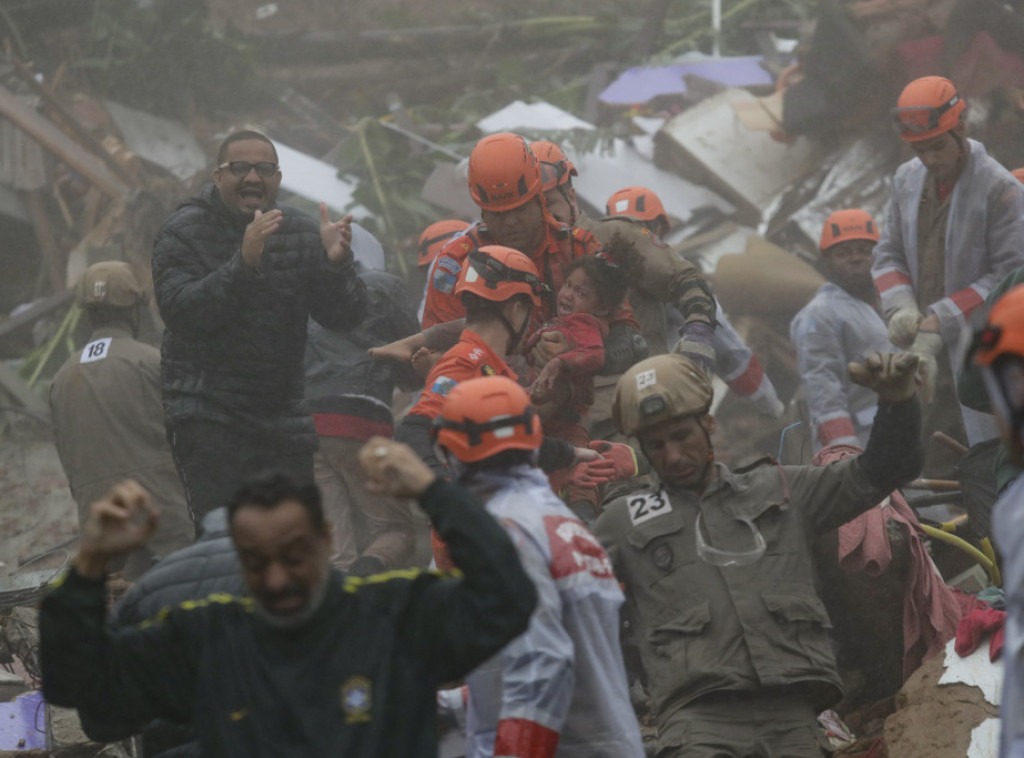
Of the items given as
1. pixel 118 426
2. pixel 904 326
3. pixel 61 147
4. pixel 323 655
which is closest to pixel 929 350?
pixel 904 326

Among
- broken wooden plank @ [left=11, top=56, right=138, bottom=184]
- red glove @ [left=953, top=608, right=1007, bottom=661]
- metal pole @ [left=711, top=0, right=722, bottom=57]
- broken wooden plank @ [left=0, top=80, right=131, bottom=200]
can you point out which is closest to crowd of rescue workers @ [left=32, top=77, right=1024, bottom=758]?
red glove @ [left=953, top=608, right=1007, bottom=661]

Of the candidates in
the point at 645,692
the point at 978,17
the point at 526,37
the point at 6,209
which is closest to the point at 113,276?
the point at 645,692

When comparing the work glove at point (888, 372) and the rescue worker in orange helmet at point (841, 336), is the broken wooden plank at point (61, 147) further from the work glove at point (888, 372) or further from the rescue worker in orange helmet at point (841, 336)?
the work glove at point (888, 372)

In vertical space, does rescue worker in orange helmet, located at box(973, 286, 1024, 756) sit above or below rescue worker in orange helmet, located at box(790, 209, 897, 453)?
above

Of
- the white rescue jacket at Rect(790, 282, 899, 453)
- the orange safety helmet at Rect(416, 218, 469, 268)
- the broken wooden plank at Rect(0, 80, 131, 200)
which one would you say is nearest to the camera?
the white rescue jacket at Rect(790, 282, 899, 453)

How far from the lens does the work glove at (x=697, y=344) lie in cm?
655

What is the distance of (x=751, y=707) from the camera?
4.37 m

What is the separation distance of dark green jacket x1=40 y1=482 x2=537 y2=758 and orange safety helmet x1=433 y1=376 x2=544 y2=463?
2.01ft

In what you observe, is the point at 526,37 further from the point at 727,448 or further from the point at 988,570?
the point at 988,570

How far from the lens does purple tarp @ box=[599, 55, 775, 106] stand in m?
14.0

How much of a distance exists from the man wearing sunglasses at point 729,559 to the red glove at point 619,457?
0.76 m

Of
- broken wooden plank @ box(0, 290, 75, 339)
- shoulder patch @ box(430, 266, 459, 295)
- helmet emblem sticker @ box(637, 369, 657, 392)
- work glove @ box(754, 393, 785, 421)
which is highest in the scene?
shoulder patch @ box(430, 266, 459, 295)

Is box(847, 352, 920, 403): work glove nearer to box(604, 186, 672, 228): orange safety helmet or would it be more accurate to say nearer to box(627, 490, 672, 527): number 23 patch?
box(627, 490, 672, 527): number 23 patch

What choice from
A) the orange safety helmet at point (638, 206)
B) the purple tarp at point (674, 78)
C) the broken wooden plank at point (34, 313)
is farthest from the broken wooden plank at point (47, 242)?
the orange safety helmet at point (638, 206)
